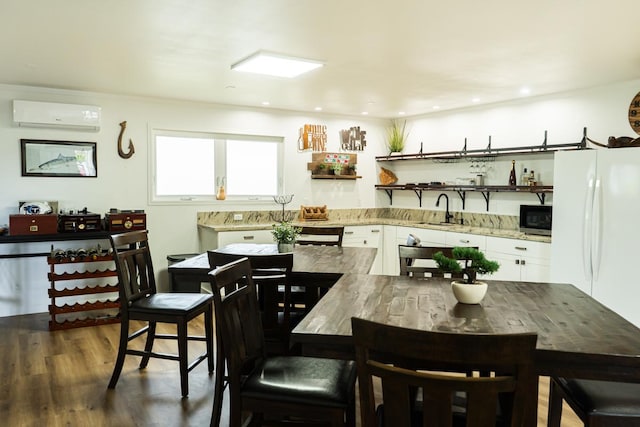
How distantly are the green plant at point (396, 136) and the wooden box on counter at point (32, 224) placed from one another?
437cm

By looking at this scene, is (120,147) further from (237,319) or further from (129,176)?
(237,319)

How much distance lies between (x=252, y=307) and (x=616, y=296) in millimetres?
3122

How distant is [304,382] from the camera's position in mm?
1924

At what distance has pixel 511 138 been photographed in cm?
559

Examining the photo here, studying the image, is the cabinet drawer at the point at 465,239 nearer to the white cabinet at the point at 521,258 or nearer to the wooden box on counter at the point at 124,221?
the white cabinet at the point at 521,258

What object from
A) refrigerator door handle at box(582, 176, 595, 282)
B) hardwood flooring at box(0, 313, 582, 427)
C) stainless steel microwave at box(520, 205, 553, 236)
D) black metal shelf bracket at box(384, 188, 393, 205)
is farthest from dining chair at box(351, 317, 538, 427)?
black metal shelf bracket at box(384, 188, 393, 205)

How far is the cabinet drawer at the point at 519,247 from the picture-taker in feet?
15.1

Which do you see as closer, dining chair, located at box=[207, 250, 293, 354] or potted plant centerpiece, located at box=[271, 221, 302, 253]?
dining chair, located at box=[207, 250, 293, 354]

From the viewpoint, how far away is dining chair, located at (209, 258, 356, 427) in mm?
1842

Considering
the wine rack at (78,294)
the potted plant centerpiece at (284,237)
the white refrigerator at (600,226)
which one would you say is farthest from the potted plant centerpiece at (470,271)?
the wine rack at (78,294)

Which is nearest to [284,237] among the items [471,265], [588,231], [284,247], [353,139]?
[284,247]

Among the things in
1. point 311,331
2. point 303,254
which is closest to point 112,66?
point 303,254

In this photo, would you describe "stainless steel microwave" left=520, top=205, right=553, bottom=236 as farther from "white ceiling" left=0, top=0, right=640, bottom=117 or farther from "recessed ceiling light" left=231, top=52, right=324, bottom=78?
"recessed ceiling light" left=231, top=52, right=324, bottom=78

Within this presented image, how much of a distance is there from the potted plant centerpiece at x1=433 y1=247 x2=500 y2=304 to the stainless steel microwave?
9.81ft
